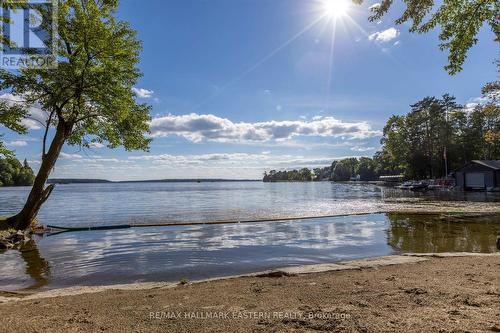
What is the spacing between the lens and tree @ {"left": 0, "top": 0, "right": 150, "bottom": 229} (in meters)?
16.2

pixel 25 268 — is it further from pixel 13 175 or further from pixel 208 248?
pixel 13 175

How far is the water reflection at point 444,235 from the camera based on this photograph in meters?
13.5

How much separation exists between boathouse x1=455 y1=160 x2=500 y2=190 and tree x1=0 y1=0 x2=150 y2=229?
58.8m

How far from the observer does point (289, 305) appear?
553cm

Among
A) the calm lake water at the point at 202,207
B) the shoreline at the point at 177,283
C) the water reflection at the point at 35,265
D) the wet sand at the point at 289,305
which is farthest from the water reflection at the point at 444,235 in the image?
the water reflection at the point at 35,265

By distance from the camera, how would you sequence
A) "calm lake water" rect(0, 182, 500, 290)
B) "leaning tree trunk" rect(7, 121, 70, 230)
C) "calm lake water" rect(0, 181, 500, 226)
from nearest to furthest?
"calm lake water" rect(0, 182, 500, 290)
"leaning tree trunk" rect(7, 121, 70, 230)
"calm lake water" rect(0, 181, 500, 226)

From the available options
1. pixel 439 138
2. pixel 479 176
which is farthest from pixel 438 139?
pixel 479 176

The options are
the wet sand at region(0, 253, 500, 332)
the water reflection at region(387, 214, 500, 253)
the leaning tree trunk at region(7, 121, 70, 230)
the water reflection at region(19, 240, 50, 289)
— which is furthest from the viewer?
the leaning tree trunk at region(7, 121, 70, 230)

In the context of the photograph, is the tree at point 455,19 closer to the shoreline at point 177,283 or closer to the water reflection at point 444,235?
the shoreline at point 177,283

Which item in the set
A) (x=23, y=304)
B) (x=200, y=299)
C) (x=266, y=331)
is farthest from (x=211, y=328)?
(x=23, y=304)

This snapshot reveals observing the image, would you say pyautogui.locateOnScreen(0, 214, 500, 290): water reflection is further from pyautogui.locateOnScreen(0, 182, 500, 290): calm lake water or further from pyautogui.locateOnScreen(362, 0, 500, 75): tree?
pyautogui.locateOnScreen(362, 0, 500, 75): tree

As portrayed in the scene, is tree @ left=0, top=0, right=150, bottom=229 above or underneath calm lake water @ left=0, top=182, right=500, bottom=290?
above

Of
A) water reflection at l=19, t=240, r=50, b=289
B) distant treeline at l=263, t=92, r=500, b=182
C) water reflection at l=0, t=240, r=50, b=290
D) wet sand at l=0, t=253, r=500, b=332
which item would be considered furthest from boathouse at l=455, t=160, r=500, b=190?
water reflection at l=0, t=240, r=50, b=290

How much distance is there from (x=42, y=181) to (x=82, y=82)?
19.4 feet
